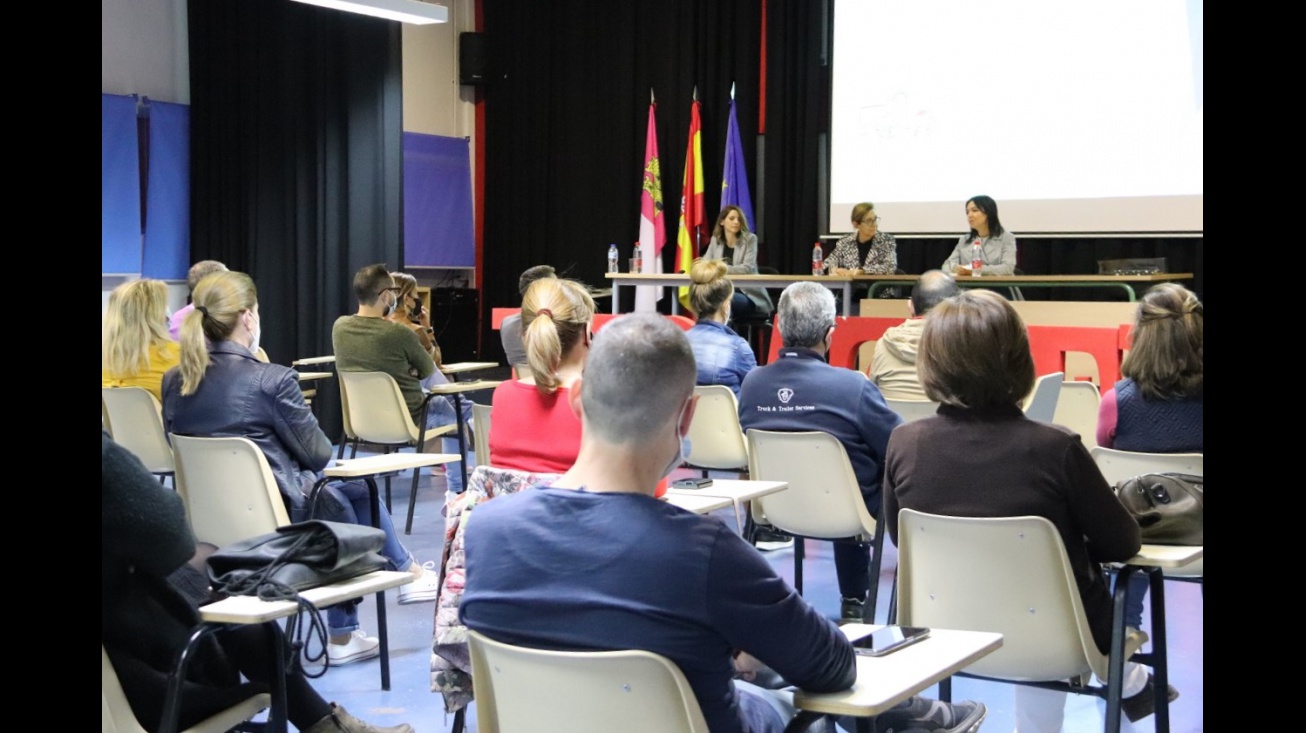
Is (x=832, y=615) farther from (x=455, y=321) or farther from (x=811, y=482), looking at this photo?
(x=455, y=321)

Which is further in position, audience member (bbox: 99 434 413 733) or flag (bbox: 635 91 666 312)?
flag (bbox: 635 91 666 312)

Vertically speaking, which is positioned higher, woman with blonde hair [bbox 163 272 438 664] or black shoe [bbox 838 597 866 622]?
woman with blonde hair [bbox 163 272 438 664]

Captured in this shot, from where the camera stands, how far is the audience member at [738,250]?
26.9ft

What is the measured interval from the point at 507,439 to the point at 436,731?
81 cm

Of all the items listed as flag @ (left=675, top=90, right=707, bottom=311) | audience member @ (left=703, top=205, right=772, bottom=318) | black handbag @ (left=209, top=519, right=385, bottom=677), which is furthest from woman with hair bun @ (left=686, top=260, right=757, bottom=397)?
flag @ (left=675, top=90, right=707, bottom=311)

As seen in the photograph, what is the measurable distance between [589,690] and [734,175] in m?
8.02

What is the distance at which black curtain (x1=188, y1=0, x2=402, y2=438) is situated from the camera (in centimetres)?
865

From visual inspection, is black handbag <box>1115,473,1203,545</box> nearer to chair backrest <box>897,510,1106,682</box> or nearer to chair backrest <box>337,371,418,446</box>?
chair backrest <box>897,510,1106,682</box>

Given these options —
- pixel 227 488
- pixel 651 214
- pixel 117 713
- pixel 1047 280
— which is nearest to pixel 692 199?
pixel 651 214

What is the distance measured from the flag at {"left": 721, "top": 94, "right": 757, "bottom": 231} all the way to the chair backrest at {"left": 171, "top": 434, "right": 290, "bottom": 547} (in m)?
6.27

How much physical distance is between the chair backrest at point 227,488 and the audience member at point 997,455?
172 centimetres

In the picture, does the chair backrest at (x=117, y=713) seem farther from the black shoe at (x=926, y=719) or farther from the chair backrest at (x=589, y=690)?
the black shoe at (x=926, y=719)
